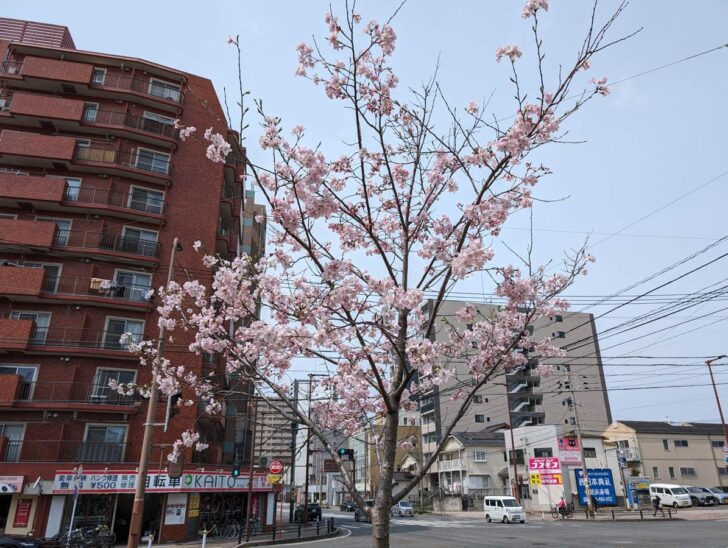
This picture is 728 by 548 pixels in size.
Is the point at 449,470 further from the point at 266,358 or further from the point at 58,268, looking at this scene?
the point at 266,358

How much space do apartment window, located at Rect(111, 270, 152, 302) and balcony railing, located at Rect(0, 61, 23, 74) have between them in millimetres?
14011

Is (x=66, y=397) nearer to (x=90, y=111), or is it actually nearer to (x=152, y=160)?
(x=152, y=160)

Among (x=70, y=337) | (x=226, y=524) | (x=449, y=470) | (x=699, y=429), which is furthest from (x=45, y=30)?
(x=699, y=429)

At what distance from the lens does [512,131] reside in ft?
16.3

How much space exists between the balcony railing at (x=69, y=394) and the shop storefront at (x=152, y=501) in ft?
11.0

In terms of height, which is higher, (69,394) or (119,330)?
(119,330)

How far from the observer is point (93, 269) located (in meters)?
25.8

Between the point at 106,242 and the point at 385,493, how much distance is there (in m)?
26.7

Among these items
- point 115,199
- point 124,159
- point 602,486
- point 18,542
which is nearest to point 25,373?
point 115,199

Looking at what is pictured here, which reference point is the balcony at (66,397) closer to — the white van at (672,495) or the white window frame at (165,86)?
the white window frame at (165,86)

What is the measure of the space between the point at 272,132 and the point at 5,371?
25.6 metres

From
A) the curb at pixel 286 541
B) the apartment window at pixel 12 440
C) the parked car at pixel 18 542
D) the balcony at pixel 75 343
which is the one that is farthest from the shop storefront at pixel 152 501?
the balcony at pixel 75 343

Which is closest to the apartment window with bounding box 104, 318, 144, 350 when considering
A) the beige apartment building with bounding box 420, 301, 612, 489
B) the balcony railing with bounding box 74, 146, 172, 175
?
the balcony railing with bounding box 74, 146, 172, 175

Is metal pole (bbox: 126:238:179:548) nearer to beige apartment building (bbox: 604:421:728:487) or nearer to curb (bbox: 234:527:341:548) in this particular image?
curb (bbox: 234:527:341:548)
